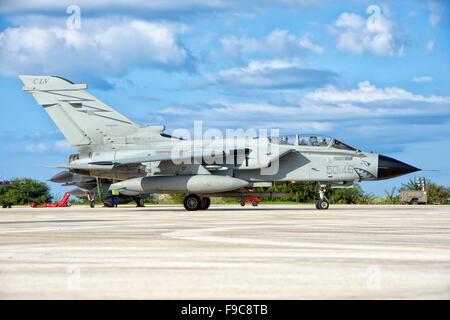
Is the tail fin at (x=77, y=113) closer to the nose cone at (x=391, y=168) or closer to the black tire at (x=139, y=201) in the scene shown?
the black tire at (x=139, y=201)

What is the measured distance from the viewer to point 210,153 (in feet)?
66.8

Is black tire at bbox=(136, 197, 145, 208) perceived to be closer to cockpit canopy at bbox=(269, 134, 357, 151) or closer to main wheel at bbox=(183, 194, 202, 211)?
main wheel at bbox=(183, 194, 202, 211)

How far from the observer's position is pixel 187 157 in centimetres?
2053

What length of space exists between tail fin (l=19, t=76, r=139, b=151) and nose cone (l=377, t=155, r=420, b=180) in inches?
407

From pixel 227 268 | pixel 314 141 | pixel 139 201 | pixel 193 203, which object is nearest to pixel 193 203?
pixel 193 203

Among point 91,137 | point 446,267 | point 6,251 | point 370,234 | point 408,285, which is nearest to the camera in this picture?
point 408,285

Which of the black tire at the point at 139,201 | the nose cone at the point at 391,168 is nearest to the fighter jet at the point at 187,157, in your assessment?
the nose cone at the point at 391,168

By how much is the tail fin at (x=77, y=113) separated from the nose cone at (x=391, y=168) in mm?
10350

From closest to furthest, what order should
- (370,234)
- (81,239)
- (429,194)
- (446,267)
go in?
(446,267)
(81,239)
(370,234)
(429,194)

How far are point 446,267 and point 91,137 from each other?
1873 centimetres

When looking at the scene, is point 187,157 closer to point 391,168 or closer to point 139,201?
point 391,168

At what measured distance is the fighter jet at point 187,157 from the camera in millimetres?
20469
